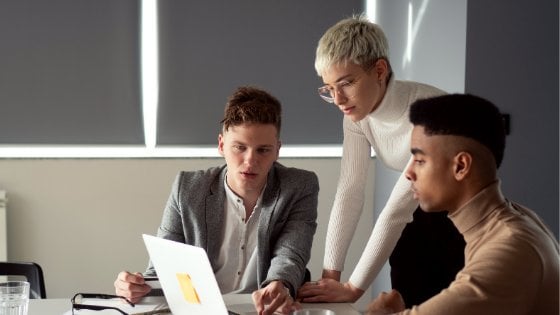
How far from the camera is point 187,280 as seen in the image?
1.98 metres

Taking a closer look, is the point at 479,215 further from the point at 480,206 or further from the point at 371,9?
the point at 371,9

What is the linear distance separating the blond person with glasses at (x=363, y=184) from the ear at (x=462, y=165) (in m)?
0.80

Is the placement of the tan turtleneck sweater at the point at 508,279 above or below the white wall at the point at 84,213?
above

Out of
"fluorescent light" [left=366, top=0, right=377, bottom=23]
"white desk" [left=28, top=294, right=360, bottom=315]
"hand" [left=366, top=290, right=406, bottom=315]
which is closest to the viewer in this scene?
"hand" [left=366, top=290, right=406, bottom=315]

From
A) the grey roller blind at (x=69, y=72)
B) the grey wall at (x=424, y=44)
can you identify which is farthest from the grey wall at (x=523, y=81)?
the grey roller blind at (x=69, y=72)

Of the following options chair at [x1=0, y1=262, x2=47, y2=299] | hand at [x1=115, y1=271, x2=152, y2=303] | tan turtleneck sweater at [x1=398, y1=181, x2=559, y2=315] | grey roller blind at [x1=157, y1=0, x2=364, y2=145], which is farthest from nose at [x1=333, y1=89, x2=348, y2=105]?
grey roller blind at [x1=157, y1=0, x2=364, y2=145]

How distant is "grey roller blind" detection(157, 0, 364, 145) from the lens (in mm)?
4648

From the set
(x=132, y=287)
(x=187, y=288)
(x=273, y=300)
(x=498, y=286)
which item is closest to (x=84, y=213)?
(x=132, y=287)

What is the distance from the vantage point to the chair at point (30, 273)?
281 centimetres

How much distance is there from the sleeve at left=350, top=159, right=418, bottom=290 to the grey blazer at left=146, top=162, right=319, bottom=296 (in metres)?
0.17

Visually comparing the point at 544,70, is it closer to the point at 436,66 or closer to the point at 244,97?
the point at 436,66

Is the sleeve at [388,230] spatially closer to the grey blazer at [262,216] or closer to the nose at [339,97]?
the grey blazer at [262,216]

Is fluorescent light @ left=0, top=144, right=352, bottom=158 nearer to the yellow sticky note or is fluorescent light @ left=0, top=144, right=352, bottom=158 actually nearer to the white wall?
the white wall

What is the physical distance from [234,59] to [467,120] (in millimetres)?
3080
